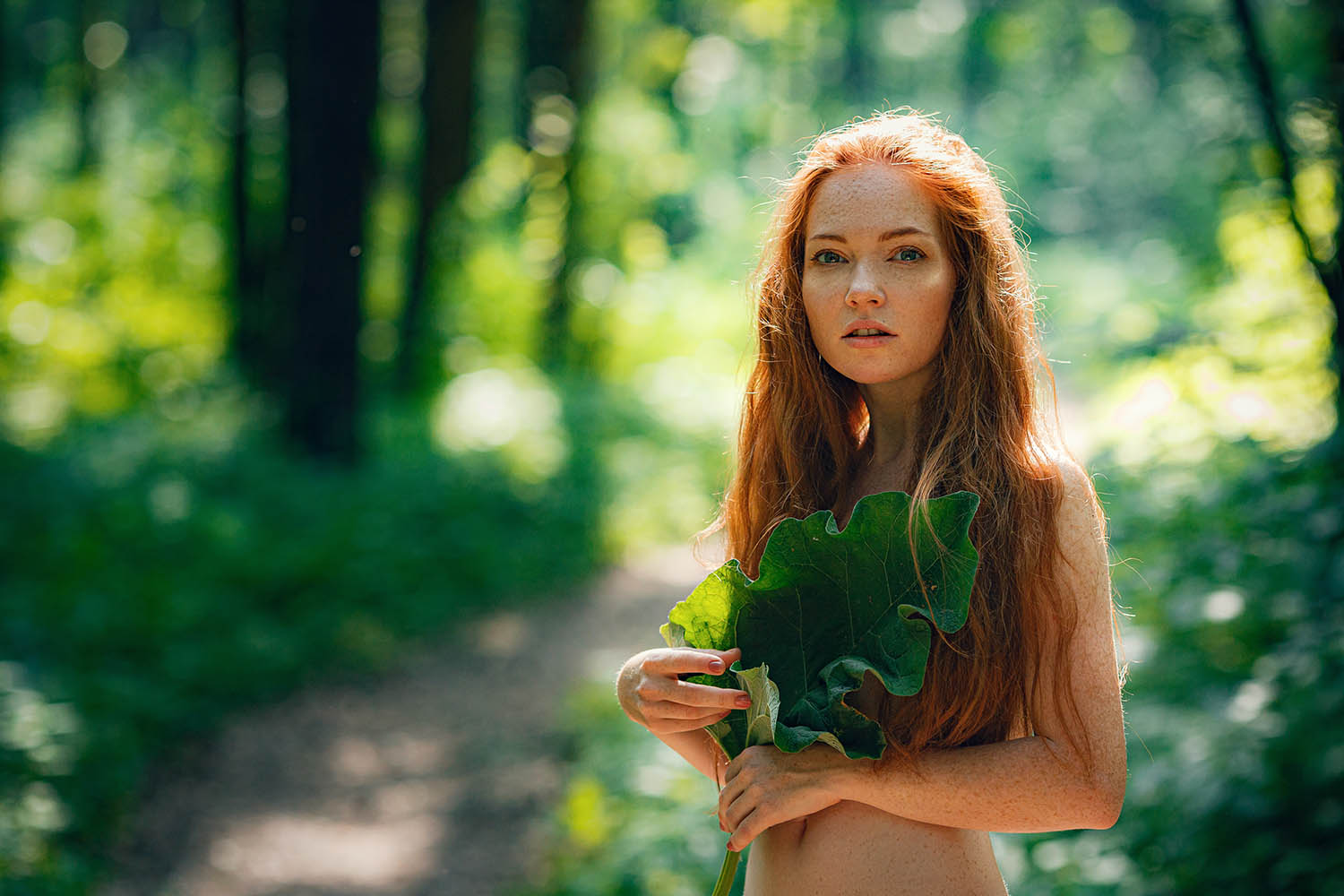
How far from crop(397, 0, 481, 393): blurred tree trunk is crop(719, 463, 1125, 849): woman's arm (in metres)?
11.8

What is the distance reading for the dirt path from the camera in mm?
5254

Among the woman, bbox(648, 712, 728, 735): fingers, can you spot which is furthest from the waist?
bbox(648, 712, 728, 735): fingers

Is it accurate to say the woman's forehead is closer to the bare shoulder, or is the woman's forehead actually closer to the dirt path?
the bare shoulder

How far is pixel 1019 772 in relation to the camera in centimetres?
157

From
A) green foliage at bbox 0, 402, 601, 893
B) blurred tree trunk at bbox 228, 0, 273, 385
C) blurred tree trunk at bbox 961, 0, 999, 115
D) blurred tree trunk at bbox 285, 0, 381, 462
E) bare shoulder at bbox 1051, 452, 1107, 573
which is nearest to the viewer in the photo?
bare shoulder at bbox 1051, 452, 1107, 573

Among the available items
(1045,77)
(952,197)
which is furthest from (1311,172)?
(1045,77)

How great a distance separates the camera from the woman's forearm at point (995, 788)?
156cm

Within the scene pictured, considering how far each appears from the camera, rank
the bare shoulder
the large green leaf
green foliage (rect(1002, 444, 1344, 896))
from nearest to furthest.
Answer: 1. the large green leaf
2. the bare shoulder
3. green foliage (rect(1002, 444, 1344, 896))

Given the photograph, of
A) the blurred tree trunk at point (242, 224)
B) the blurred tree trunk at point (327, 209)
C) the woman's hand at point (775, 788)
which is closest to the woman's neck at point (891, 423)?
the woman's hand at point (775, 788)

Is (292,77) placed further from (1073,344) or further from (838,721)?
(838,721)

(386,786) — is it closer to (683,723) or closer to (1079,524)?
(683,723)

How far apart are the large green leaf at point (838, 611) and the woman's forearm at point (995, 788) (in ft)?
0.30

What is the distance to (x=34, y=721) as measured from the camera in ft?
17.0

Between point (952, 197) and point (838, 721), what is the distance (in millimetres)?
773
